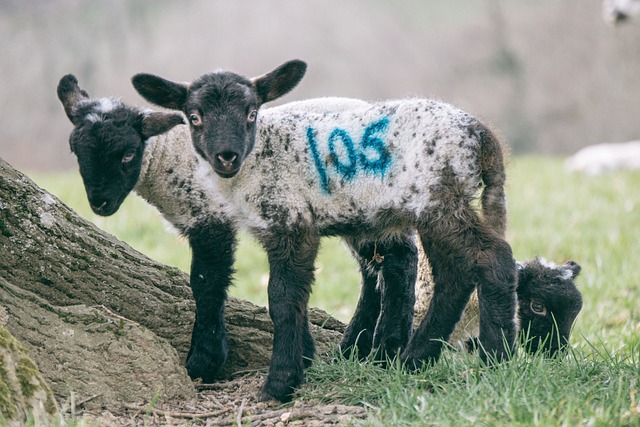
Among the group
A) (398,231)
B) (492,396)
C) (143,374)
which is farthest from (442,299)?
(143,374)

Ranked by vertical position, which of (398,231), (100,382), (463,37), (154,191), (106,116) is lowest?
(100,382)

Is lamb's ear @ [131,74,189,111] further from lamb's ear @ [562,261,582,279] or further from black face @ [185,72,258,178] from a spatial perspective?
lamb's ear @ [562,261,582,279]

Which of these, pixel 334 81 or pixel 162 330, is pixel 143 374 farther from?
pixel 334 81

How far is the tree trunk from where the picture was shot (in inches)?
178

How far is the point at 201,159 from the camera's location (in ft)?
17.3

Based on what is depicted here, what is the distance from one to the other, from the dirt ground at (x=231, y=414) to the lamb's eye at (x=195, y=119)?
1651mm

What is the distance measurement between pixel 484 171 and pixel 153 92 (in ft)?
6.95

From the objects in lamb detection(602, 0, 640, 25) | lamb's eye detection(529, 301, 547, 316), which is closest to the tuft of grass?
lamb's eye detection(529, 301, 547, 316)

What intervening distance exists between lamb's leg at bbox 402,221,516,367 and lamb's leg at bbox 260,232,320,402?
2.31 feet

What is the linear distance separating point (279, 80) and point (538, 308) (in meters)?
2.25

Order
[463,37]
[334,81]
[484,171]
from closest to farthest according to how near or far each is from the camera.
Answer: [484,171] → [334,81] → [463,37]

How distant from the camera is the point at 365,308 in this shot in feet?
18.6

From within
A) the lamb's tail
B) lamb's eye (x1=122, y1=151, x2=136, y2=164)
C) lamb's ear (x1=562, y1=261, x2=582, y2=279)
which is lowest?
lamb's ear (x1=562, y1=261, x2=582, y2=279)

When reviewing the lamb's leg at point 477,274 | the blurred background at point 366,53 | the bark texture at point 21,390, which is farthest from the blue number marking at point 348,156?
the blurred background at point 366,53
